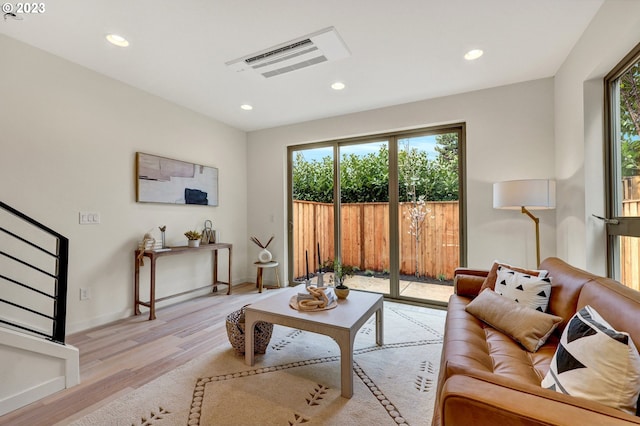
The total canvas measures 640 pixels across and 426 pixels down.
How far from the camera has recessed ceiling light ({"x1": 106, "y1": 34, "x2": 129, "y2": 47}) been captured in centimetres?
225

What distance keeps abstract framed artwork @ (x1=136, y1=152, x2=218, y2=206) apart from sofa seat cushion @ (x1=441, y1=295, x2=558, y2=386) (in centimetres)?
328

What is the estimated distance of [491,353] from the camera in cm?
152

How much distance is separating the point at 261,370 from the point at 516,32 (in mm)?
3170

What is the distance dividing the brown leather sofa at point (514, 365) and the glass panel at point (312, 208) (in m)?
2.16

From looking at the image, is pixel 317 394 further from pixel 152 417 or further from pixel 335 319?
pixel 152 417

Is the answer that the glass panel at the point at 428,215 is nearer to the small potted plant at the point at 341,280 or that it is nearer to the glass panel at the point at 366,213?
the glass panel at the point at 366,213

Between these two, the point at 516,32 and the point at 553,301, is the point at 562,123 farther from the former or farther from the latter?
the point at 553,301

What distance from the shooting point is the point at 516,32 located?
2203mm

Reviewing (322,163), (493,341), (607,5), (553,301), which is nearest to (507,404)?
(493,341)

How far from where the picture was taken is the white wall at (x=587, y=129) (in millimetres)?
1835

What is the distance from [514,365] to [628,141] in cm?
181

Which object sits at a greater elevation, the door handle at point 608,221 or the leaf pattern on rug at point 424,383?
the door handle at point 608,221

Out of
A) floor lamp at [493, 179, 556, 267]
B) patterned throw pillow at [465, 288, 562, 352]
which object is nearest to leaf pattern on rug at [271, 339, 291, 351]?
patterned throw pillow at [465, 288, 562, 352]

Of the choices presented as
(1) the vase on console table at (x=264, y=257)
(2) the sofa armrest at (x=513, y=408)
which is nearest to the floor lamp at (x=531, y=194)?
(2) the sofa armrest at (x=513, y=408)
